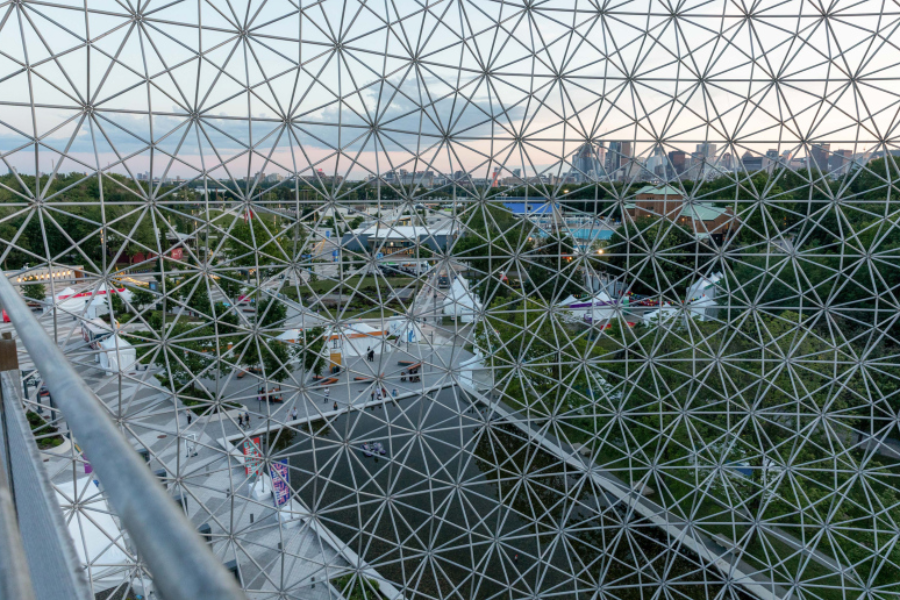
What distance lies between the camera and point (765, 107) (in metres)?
16.8

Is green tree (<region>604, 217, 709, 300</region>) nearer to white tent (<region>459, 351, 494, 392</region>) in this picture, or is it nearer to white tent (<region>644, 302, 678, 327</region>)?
white tent (<region>644, 302, 678, 327</region>)

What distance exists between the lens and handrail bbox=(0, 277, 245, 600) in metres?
0.85

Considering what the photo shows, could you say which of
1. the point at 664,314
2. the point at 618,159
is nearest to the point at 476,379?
the point at 664,314

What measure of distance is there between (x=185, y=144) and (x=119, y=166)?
1.54 m

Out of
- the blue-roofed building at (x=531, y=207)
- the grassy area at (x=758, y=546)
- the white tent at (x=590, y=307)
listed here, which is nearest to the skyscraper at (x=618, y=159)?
the blue-roofed building at (x=531, y=207)

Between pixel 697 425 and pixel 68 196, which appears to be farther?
pixel 697 425

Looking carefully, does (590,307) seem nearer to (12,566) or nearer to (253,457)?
(253,457)

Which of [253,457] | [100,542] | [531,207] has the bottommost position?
[100,542]

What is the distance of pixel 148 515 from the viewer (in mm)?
951

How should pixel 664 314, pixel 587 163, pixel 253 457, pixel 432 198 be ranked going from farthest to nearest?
1. pixel 664 314
2. pixel 587 163
3. pixel 432 198
4. pixel 253 457

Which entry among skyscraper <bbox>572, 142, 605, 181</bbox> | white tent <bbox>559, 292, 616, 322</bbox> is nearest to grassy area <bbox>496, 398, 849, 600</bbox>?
white tent <bbox>559, 292, 616, 322</bbox>

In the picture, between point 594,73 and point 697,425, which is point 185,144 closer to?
point 594,73

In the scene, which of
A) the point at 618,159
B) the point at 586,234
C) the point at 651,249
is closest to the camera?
the point at 618,159

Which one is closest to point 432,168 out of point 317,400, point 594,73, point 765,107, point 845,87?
point 594,73
